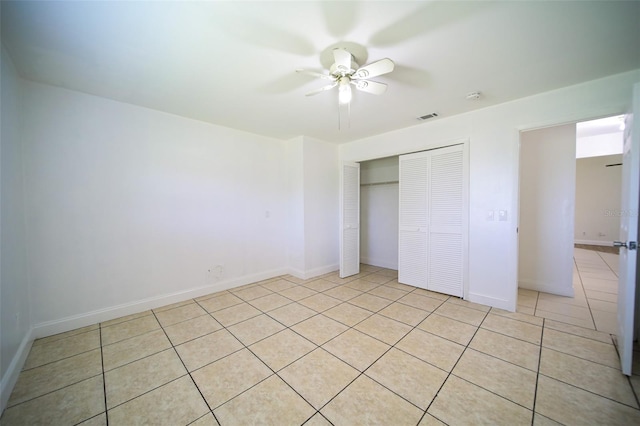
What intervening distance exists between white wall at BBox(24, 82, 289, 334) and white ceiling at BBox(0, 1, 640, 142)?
1.23 feet

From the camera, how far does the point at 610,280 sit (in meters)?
3.96

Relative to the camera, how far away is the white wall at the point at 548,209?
133 inches

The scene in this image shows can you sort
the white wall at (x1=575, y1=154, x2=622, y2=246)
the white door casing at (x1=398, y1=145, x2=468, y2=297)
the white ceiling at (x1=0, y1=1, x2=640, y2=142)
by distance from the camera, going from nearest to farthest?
1. the white ceiling at (x1=0, y1=1, x2=640, y2=142)
2. the white door casing at (x1=398, y1=145, x2=468, y2=297)
3. the white wall at (x1=575, y1=154, x2=622, y2=246)

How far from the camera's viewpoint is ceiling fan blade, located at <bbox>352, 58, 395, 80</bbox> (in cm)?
179

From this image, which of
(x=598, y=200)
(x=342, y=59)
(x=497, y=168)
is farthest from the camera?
(x=598, y=200)


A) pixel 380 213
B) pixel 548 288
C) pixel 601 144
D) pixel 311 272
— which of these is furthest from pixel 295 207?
pixel 601 144

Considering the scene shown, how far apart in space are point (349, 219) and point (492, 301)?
8.15 feet

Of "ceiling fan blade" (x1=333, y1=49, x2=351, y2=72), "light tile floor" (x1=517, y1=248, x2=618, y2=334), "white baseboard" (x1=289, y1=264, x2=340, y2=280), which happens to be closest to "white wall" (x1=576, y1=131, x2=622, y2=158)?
"light tile floor" (x1=517, y1=248, x2=618, y2=334)

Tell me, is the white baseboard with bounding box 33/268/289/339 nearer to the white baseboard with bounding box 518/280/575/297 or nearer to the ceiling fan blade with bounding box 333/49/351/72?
the ceiling fan blade with bounding box 333/49/351/72

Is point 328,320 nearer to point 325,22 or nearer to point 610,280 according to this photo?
point 325,22

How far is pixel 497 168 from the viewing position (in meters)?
3.01

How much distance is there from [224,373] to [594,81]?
453cm

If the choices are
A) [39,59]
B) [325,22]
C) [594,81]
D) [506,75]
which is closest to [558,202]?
[594,81]

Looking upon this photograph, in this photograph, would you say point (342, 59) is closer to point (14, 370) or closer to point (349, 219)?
point (349, 219)
